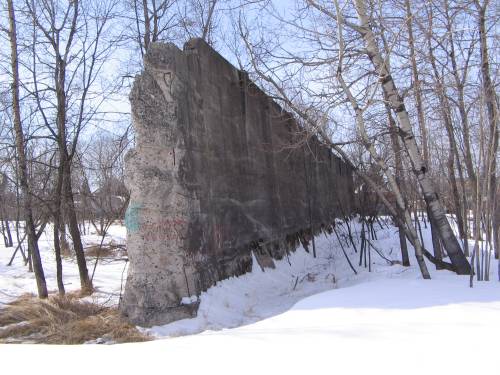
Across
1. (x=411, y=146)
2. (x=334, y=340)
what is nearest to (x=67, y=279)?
(x=411, y=146)

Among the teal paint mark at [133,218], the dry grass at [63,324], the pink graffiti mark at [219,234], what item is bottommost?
the dry grass at [63,324]

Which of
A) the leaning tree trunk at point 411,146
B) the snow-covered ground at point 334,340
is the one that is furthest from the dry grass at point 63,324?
the leaning tree trunk at point 411,146

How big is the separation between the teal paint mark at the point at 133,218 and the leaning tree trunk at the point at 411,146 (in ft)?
11.7

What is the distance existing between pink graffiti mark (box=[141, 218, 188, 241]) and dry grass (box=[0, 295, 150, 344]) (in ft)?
3.16

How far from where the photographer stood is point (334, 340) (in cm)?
302

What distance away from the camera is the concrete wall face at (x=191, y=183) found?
5.57 meters

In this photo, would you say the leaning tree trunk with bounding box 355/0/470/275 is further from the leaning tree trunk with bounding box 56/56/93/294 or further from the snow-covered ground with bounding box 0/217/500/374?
the leaning tree trunk with bounding box 56/56/93/294

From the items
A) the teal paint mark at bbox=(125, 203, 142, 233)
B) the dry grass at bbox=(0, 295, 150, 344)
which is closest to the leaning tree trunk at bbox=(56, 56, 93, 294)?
the dry grass at bbox=(0, 295, 150, 344)

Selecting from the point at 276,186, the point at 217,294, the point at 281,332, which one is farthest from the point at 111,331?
the point at 276,186

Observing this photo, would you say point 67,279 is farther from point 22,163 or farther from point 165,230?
point 165,230

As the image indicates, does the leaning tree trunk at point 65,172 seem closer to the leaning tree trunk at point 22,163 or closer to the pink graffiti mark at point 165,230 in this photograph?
the leaning tree trunk at point 22,163

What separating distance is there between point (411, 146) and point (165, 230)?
3515 mm

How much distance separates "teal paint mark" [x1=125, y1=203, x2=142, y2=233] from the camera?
5629 mm

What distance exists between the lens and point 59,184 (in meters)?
8.13
